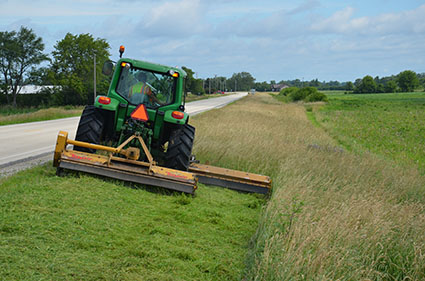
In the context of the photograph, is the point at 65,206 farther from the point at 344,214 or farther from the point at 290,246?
the point at 344,214

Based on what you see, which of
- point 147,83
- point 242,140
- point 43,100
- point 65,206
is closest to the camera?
point 65,206

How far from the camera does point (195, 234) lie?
5484 mm

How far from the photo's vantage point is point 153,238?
5055 millimetres

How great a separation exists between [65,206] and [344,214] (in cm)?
354

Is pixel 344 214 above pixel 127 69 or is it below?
below

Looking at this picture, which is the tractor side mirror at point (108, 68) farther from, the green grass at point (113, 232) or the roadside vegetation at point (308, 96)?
the roadside vegetation at point (308, 96)

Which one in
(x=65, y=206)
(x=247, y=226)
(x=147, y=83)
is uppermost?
(x=147, y=83)

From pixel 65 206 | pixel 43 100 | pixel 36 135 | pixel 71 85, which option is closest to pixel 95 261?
pixel 65 206

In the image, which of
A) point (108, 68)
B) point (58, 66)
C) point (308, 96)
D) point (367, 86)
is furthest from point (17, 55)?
point (367, 86)

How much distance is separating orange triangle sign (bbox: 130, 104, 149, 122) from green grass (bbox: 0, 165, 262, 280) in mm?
1310

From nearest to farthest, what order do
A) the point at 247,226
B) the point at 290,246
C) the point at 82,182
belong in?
the point at 290,246, the point at 247,226, the point at 82,182

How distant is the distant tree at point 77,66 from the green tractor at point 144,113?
49597 mm

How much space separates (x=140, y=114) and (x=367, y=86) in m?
132

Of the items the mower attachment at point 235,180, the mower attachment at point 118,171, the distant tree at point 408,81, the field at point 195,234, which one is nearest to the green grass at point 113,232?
the field at point 195,234
